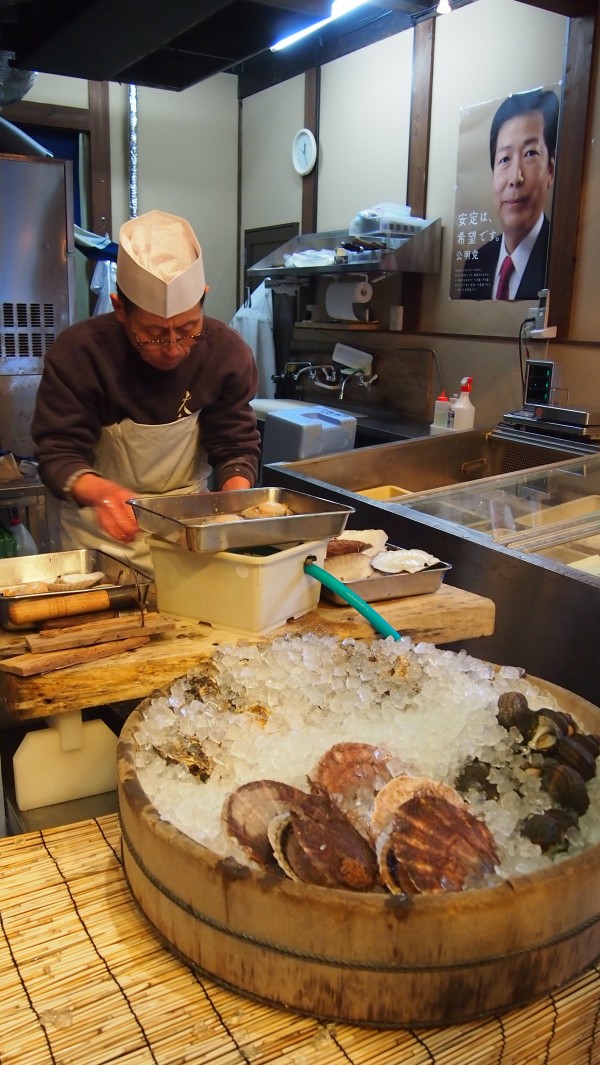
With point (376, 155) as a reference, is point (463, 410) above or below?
below

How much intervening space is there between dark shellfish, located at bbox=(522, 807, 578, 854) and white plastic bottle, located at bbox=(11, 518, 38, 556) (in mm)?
3591

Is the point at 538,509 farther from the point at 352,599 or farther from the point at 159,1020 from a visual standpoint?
the point at 159,1020

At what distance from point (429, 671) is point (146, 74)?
3.29 metres

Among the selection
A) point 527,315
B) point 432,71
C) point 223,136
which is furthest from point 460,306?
point 223,136

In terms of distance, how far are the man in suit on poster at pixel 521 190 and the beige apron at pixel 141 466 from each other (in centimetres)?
264

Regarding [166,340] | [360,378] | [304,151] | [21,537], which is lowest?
[21,537]

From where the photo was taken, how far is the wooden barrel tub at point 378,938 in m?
0.98

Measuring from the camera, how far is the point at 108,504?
211 cm

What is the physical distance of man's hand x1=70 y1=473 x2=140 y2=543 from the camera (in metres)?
2.04

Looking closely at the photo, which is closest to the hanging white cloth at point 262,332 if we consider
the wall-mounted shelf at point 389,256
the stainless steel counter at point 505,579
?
the wall-mounted shelf at point 389,256

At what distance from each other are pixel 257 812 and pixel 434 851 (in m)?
0.24

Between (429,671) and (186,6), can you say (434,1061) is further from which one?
(186,6)

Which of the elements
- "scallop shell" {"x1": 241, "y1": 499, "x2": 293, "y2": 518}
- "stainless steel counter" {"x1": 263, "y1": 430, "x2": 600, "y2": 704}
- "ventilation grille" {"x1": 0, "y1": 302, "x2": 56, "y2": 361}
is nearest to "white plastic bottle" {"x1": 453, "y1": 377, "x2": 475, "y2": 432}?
"stainless steel counter" {"x1": 263, "y1": 430, "x2": 600, "y2": 704}

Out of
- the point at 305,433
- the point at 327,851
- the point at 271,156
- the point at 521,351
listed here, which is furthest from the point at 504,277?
the point at 327,851
